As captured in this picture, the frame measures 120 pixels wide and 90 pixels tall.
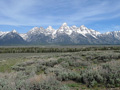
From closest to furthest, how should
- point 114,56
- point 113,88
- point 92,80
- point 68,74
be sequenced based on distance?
1. point 113,88
2. point 92,80
3. point 68,74
4. point 114,56

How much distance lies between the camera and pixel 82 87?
278 inches

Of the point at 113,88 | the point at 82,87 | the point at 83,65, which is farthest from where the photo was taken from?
the point at 83,65

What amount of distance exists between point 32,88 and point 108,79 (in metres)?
4.97

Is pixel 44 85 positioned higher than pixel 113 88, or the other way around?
pixel 44 85

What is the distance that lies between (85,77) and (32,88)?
3851mm

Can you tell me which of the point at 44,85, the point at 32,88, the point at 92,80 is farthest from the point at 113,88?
the point at 32,88

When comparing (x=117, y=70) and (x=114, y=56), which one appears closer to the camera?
(x=117, y=70)

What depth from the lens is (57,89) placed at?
5605 millimetres

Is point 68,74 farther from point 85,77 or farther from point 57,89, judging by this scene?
point 57,89

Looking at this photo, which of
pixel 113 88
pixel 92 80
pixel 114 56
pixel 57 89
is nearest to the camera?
pixel 57 89

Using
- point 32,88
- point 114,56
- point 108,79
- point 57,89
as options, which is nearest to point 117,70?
point 108,79

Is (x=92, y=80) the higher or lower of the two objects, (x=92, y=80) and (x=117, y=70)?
the lower

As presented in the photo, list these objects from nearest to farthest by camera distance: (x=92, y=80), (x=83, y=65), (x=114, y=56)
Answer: (x=92, y=80) → (x=83, y=65) → (x=114, y=56)

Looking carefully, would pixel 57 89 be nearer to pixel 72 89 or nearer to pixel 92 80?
pixel 72 89
